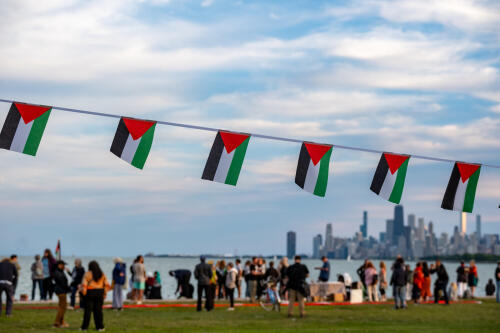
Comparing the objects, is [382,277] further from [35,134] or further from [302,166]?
[35,134]

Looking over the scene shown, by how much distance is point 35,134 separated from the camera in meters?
14.0

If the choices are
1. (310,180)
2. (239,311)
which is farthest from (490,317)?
(310,180)

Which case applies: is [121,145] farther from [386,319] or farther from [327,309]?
[327,309]

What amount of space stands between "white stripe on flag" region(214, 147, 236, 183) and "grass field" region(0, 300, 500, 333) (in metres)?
4.20

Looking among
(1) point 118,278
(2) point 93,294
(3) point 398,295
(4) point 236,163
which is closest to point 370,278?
(3) point 398,295

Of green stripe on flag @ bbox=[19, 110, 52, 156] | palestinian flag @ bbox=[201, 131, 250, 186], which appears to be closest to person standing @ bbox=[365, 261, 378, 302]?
palestinian flag @ bbox=[201, 131, 250, 186]

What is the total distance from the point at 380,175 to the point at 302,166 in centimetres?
203

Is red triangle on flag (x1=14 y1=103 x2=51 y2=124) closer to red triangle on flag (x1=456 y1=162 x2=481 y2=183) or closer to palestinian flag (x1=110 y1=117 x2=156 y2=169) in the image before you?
palestinian flag (x1=110 y1=117 x2=156 y2=169)

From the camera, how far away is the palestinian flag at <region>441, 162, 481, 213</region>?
18.4 meters

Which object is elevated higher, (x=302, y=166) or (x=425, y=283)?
(x=425, y=283)

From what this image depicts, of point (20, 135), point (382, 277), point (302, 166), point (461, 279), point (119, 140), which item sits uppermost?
point (461, 279)

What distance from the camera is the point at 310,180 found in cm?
1672

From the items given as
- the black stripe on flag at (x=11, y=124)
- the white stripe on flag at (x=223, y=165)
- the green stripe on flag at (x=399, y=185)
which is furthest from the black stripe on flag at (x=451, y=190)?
the black stripe on flag at (x=11, y=124)

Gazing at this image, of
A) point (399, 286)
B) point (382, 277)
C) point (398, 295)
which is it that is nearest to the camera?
point (399, 286)
